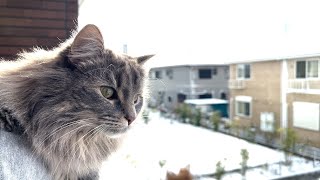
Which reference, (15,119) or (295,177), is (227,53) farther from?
(15,119)

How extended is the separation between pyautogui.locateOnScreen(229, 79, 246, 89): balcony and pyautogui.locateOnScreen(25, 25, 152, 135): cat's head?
6.32 feet

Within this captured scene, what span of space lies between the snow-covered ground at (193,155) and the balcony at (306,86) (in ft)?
1.11

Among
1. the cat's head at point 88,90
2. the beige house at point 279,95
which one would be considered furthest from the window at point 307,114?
the cat's head at point 88,90

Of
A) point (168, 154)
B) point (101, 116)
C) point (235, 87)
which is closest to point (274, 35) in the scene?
point (168, 154)

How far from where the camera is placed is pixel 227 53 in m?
1.90

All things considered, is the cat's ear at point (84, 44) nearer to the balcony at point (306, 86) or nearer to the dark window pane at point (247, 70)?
the balcony at point (306, 86)

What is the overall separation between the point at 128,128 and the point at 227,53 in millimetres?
1389

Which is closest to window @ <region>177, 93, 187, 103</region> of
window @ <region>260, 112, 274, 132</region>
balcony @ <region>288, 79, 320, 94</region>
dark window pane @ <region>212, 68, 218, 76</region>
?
dark window pane @ <region>212, 68, 218, 76</region>

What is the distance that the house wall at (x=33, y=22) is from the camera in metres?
1.46

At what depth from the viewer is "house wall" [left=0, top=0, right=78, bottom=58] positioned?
146 centimetres

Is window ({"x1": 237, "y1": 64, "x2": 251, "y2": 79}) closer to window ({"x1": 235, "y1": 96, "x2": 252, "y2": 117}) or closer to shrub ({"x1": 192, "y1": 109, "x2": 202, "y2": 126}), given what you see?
window ({"x1": 235, "y1": 96, "x2": 252, "y2": 117})

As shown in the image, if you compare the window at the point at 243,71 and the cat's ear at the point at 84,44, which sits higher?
the window at the point at 243,71

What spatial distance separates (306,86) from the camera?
4.27ft

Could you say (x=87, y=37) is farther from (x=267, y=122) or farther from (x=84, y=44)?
(x=267, y=122)
